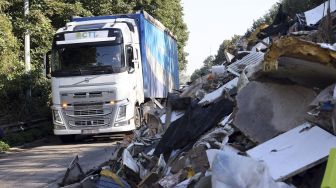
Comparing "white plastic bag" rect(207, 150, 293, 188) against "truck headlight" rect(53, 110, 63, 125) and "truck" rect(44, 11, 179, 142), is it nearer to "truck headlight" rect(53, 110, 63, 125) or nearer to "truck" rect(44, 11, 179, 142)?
"truck" rect(44, 11, 179, 142)

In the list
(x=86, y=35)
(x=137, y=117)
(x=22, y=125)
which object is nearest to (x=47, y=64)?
(x=86, y=35)

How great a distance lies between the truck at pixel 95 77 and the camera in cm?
1470

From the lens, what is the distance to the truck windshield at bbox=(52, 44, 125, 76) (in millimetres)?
14656

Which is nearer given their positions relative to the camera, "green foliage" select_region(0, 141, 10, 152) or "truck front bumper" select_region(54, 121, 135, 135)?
"truck front bumper" select_region(54, 121, 135, 135)

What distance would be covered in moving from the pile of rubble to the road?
1.94 m

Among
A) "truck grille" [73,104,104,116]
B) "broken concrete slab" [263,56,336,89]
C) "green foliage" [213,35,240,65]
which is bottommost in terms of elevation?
"truck grille" [73,104,104,116]

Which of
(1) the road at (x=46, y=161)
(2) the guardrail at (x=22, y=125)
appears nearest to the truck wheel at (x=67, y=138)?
(1) the road at (x=46, y=161)

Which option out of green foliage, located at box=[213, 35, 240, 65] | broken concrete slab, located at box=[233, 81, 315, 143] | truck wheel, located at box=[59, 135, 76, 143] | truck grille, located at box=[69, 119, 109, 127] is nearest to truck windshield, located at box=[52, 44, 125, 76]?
truck grille, located at box=[69, 119, 109, 127]

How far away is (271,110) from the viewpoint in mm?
5984

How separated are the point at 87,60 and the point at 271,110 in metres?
9.47

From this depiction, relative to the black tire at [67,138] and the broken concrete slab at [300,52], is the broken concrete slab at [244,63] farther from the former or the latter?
the black tire at [67,138]

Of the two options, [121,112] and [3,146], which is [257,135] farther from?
[3,146]

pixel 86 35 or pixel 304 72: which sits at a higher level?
pixel 86 35

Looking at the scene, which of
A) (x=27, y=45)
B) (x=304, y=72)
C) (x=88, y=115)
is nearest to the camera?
(x=304, y=72)
